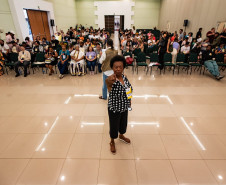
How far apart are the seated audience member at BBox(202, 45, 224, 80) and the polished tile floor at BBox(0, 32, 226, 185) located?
1.10m

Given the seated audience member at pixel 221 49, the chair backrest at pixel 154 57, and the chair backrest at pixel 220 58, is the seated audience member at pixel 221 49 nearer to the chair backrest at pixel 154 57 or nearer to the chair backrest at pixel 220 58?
the chair backrest at pixel 220 58

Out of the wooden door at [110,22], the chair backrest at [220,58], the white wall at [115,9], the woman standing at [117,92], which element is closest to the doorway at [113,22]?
the wooden door at [110,22]

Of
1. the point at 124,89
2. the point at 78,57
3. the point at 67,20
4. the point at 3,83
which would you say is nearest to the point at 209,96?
the point at 124,89

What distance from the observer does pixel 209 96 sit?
4328 millimetres

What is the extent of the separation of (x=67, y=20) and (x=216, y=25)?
13.8 meters

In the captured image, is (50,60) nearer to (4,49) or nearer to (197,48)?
(4,49)

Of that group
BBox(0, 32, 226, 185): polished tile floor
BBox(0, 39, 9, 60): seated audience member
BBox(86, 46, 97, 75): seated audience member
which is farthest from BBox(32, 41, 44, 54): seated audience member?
BBox(0, 32, 226, 185): polished tile floor

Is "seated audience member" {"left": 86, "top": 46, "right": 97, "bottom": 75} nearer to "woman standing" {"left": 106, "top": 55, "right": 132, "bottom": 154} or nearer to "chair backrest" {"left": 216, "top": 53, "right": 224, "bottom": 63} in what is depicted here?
"woman standing" {"left": 106, "top": 55, "right": 132, "bottom": 154}

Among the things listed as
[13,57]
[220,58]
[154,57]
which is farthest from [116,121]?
[13,57]

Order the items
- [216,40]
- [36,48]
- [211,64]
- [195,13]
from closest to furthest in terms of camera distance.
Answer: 1. [211,64]
2. [216,40]
3. [36,48]
4. [195,13]

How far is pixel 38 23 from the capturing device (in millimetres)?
10789

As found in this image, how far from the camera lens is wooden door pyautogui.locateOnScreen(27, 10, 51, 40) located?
10.0m

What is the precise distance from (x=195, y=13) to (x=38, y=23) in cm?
1112

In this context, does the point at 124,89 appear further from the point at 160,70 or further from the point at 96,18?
the point at 96,18
